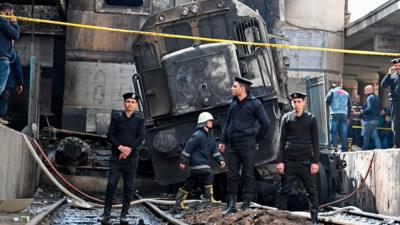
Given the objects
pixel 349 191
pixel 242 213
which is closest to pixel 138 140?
pixel 242 213

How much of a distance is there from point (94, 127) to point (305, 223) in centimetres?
1013

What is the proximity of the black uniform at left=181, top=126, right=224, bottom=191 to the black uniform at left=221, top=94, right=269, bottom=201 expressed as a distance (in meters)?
1.84

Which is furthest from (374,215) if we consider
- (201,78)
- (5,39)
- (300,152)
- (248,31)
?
(5,39)

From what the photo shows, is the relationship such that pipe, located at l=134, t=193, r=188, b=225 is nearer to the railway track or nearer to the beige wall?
the railway track

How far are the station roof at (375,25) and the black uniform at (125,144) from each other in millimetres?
12889

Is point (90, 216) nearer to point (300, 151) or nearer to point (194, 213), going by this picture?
point (194, 213)

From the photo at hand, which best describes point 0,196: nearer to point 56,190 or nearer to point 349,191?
point 56,190

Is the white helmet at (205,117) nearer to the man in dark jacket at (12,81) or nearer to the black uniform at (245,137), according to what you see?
the black uniform at (245,137)

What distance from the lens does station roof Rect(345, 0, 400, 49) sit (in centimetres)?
2017

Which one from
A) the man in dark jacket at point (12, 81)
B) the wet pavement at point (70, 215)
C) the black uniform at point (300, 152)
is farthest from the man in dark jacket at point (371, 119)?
the man in dark jacket at point (12, 81)

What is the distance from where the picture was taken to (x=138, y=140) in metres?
8.62

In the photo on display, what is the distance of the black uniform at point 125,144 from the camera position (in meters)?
8.61

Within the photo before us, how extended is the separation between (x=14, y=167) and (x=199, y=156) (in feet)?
9.34

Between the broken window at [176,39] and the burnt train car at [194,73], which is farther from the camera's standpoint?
the broken window at [176,39]
